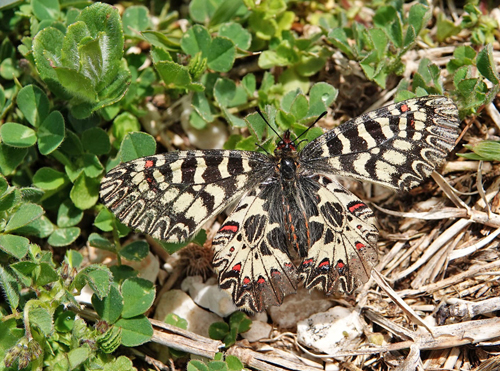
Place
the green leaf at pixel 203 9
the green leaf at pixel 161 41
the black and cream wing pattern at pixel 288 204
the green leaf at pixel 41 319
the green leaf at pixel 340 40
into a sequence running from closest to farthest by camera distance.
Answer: the green leaf at pixel 41 319 → the black and cream wing pattern at pixel 288 204 → the green leaf at pixel 161 41 → the green leaf at pixel 340 40 → the green leaf at pixel 203 9

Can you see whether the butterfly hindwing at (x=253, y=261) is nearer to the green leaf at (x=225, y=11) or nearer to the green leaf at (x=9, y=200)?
the green leaf at (x=9, y=200)

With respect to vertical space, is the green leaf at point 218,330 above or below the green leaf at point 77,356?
below

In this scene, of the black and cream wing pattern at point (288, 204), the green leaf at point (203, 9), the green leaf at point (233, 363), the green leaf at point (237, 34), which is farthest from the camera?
the green leaf at point (203, 9)

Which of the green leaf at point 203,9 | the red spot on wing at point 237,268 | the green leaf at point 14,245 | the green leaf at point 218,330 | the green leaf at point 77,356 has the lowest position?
the green leaf at point 218,330

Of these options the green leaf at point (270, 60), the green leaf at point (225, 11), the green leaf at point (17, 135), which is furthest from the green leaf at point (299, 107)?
the green leaf at point (17, 135)

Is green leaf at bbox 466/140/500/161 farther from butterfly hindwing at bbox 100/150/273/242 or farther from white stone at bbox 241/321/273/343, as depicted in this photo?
white stone at bbox 241/321/273/343

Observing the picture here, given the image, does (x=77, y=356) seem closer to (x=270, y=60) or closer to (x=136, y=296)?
(x=136, y=296)

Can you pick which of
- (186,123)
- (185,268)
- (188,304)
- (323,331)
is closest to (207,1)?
(186,123)
